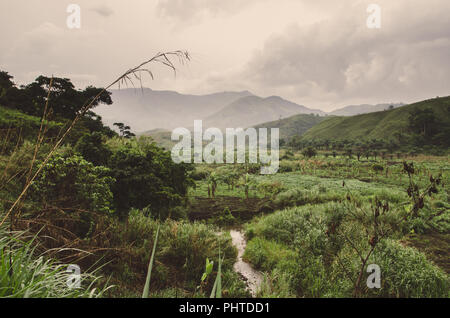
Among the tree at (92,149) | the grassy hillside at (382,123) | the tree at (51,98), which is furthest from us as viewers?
the grassy hillside at (382,123)

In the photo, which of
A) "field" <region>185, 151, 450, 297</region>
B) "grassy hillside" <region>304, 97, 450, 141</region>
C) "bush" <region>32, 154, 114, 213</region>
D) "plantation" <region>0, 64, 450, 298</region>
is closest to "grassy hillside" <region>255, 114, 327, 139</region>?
"grassy hillside" <region>304, 97, 450, 141</region>

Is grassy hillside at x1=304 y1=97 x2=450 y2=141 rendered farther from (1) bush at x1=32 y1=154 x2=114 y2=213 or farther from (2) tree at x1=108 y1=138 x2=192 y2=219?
(1) bush at x1=32 y1=154 x2=114 y2=213

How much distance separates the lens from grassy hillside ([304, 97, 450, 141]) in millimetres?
45591

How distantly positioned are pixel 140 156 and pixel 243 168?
16.1 metres

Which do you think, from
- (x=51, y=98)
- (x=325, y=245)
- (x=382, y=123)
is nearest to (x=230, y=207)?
(x=325, y=245)

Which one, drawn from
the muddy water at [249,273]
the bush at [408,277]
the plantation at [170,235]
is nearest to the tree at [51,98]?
the plantation at [170,235]

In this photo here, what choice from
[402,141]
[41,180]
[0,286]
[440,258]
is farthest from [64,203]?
[402,141]

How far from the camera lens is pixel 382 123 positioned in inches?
2291

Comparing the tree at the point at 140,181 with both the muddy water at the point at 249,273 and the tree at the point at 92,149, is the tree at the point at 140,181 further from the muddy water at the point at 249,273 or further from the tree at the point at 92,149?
the muddy water at the point at 249,273

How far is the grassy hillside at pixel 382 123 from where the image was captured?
45.6m

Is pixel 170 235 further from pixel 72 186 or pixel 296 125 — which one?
pixel 296 125

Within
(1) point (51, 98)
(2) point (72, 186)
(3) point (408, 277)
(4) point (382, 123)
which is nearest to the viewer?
(3) point (408, 277)
